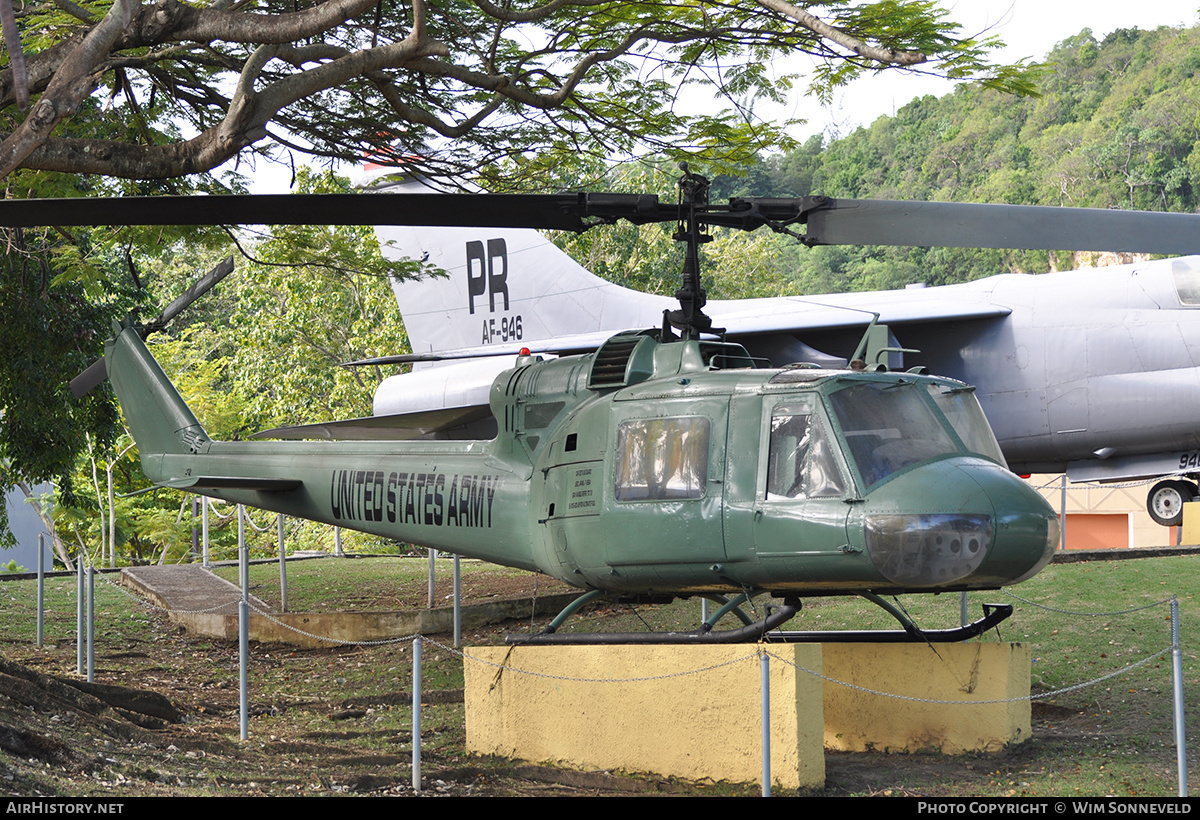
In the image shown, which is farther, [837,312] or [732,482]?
[837,312]

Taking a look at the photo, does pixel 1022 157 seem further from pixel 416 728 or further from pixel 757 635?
pixel 416 728

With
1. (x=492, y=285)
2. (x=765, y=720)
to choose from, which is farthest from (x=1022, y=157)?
(x=765, y=720)

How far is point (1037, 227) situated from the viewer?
25.3ft

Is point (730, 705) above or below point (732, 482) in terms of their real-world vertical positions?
below

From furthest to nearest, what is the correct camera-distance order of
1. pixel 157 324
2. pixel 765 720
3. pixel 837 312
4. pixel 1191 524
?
pixel 1191 524
pixel 157 324
pixel 837 312
pixel 765 720

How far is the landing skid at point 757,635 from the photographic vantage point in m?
7.62

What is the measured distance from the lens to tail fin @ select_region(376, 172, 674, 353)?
19188 mm

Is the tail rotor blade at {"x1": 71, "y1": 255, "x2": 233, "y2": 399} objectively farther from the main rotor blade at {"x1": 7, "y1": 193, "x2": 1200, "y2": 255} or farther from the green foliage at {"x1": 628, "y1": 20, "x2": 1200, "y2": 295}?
the green foliage at {"x1": 628, "y1": 20, "x2": 1200, "y2": 295}

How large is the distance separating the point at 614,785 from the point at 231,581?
13.1 meters

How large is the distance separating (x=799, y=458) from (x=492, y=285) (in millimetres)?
13810

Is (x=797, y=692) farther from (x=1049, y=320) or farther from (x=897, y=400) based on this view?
(x=1049, y=320)

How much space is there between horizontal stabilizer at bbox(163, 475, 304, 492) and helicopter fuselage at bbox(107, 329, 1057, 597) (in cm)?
202

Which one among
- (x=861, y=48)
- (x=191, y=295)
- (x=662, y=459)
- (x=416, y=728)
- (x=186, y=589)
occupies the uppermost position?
(x=861, y=48)

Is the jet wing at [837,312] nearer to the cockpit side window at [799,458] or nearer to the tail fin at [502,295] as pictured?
the tail fin at [502,295]
